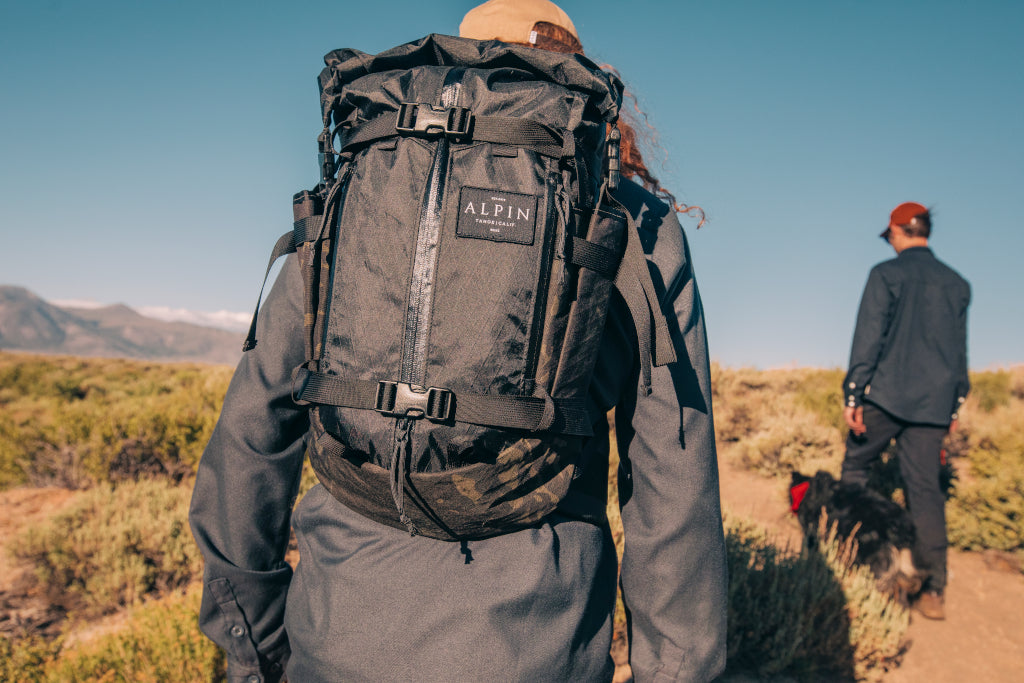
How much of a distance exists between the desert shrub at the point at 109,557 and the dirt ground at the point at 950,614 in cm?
18

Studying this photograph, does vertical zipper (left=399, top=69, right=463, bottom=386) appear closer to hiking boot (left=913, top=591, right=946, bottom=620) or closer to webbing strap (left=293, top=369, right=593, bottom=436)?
webbing strap (left=293, top=369, right=593, bottom=436)

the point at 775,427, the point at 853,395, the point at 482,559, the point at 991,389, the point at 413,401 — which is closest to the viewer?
the point at 413,401

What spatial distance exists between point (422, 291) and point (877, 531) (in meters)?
4.24

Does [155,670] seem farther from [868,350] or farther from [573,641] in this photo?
[868,350]

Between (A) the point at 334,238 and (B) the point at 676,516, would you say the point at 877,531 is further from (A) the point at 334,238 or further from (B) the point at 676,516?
(A) the point at 334,238

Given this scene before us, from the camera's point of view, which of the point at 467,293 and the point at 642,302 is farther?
the point at 642,302

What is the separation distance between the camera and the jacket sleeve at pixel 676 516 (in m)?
1.18

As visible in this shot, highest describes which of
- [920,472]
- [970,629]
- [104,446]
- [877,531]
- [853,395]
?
[853,395]

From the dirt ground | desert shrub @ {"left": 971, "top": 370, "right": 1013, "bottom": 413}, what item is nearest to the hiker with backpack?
the dirt ground

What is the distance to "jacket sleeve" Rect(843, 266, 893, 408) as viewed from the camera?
4.08m

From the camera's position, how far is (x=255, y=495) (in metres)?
1.36

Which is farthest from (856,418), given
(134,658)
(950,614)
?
(134,658)

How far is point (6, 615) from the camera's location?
147 inches

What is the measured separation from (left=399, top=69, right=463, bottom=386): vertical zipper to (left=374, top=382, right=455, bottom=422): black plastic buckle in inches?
0.7
